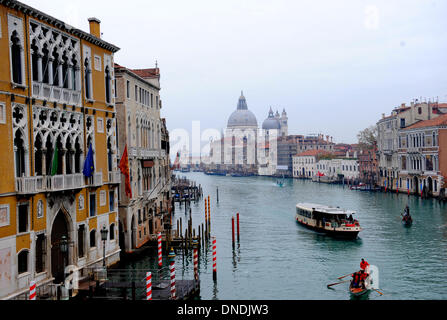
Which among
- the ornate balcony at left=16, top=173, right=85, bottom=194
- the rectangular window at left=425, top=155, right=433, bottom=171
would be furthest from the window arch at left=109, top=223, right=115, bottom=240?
the rectangular window at left=425, top=155, right=433, bottom=171

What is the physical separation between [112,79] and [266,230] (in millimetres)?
15576

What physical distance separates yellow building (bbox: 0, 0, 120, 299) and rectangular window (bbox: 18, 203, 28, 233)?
3 centimetres

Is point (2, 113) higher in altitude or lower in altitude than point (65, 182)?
higher

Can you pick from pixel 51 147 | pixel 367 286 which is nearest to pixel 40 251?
pixel 51 147

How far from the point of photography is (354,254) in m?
22.6

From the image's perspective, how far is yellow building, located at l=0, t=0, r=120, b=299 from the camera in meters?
12.4

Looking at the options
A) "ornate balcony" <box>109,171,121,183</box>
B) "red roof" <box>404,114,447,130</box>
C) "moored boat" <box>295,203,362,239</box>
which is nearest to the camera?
"ornate balcony" <box>109,171,121,183</box>

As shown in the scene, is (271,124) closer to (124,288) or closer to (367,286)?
(367,286)

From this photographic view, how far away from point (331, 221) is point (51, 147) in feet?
58.1

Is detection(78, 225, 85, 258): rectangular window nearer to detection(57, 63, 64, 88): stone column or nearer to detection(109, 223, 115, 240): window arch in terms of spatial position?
detection(109, 223, 115, 240): window arch

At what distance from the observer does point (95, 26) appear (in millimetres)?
17484
